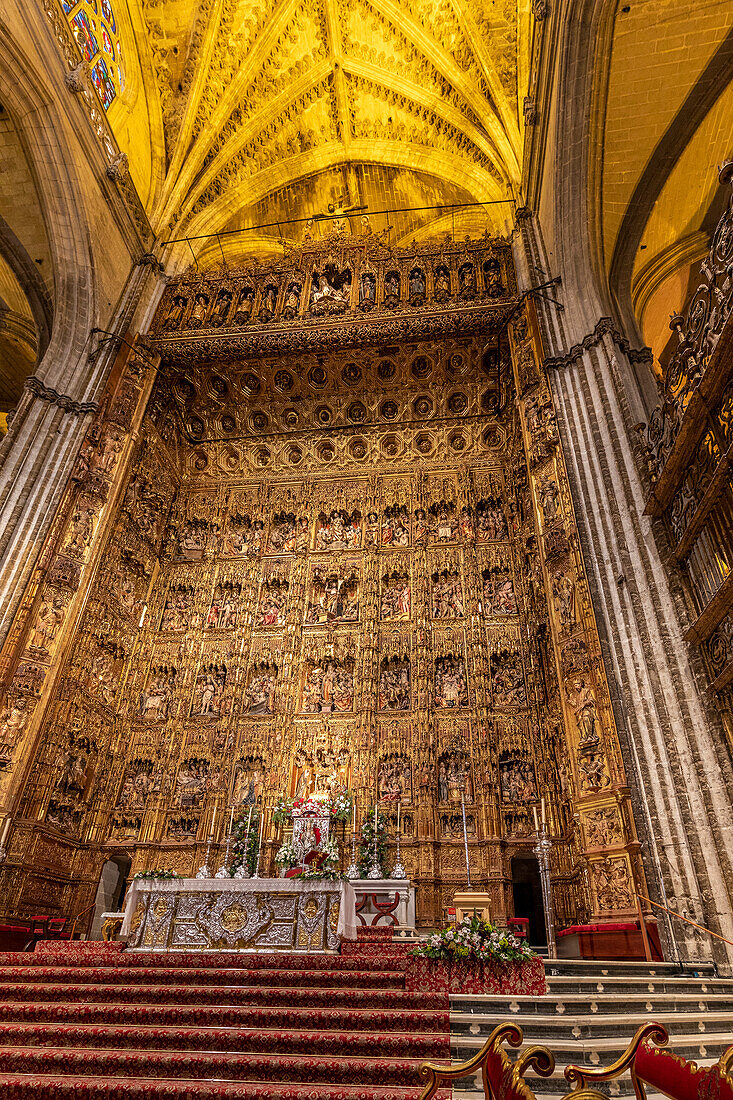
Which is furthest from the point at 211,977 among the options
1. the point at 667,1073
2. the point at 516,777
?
the point at 516,777

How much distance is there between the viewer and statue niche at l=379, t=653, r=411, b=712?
14641 mm

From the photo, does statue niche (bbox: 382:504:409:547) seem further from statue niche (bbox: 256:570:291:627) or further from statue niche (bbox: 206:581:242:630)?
statue niche (bbox: 206:581:242:630)

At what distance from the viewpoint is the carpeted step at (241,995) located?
5.40m

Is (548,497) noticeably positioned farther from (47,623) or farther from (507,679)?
(47,623)

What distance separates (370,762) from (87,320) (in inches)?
486

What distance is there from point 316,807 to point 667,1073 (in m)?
10.6

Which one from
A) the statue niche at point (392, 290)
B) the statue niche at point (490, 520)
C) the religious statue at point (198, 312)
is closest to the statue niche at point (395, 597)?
the statue niche at point (490, 520)

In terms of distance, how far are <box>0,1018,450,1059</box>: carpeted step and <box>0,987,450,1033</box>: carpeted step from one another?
0.07 meters

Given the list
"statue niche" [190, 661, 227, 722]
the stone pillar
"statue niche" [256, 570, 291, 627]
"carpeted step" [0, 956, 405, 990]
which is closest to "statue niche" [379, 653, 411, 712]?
"statue niche" [256, 570, 291, 627]

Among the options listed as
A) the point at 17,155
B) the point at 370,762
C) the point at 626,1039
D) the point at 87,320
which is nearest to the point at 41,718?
the point at 370,762

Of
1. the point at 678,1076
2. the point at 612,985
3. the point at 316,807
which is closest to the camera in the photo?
the point at 678,1076

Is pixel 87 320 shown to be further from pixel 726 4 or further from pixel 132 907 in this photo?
pixel 726 4

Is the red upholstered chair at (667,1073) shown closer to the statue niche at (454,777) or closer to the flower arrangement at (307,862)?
the flower arrangement at (307,862)

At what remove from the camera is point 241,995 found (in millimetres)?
5605
